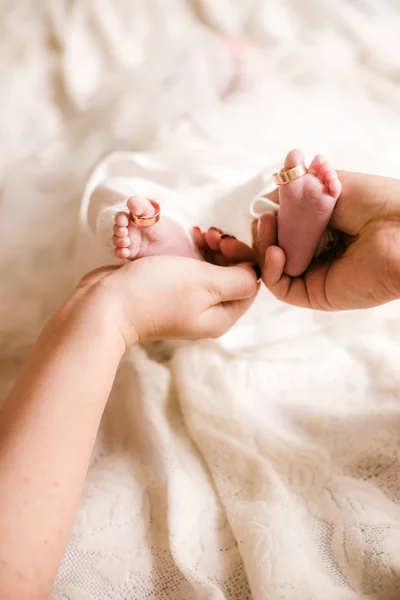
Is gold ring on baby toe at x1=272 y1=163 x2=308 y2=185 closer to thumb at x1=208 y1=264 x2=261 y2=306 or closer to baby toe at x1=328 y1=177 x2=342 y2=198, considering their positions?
baby toe at x1=328 y1=177 x2=342 y2=198

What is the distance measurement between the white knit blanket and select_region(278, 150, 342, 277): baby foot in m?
0.16

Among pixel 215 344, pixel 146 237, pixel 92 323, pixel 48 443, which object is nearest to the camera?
pixel 48 443

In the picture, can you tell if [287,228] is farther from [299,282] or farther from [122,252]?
[122,252]

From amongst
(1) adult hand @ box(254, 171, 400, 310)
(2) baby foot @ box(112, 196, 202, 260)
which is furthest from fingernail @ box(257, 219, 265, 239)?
(2) baby foot @ box(112, 196, 202, 260)

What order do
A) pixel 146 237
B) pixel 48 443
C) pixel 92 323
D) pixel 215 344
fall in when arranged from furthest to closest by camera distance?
pixel 215 344, pixel 146 237, pixel 92 323, pixel 48 443

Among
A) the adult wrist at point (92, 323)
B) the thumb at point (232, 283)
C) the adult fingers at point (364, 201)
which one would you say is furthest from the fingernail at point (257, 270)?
the adult wrist at point (92, 323)

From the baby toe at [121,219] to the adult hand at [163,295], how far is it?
0.05 metres

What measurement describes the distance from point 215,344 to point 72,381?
32 centimetres

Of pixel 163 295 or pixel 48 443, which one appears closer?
pixel 48 443

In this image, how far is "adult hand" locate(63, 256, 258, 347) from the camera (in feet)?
2.36

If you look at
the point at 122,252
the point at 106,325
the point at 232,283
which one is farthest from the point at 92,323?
the point at 232,283

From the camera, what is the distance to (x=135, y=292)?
0.73 m

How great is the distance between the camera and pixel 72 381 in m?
0.63

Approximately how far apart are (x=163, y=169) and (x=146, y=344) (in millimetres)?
299
